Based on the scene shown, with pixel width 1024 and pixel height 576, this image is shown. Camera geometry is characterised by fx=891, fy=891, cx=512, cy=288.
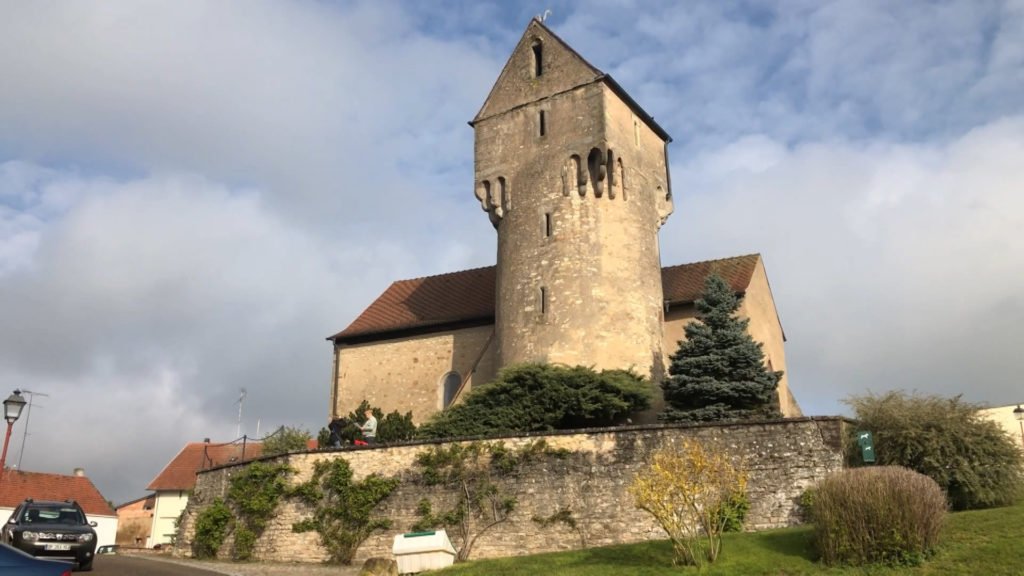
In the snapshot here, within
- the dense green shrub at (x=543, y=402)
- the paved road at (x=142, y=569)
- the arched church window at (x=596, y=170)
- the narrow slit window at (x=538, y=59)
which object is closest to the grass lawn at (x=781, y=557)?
the paved road at (x=142, y=569)

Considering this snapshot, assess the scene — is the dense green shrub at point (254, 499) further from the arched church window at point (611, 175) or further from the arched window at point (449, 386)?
the arched church window at point (611, 175)

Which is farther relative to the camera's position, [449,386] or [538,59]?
[449,386]

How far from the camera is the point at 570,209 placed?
91.9ft

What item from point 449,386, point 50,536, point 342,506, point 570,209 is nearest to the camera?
point 50,536

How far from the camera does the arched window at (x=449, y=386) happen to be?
32.2m

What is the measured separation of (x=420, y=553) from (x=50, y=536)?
639cm

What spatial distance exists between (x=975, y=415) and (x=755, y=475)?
4498 mm

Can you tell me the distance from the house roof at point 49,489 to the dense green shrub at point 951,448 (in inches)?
1677

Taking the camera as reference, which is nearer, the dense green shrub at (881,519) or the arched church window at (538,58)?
the dense green shrub at (881,519)

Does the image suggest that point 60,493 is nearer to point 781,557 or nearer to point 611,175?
point 611,175

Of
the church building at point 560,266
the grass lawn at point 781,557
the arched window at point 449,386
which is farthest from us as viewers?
the arched window at point 449,386

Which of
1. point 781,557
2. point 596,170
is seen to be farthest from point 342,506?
point 596,170

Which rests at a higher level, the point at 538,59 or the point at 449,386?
the point at 538,59

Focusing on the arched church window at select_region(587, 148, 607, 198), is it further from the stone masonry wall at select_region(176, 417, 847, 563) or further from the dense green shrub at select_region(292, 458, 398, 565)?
the dense green shrub at select_region(292, 458, 398, 565)
